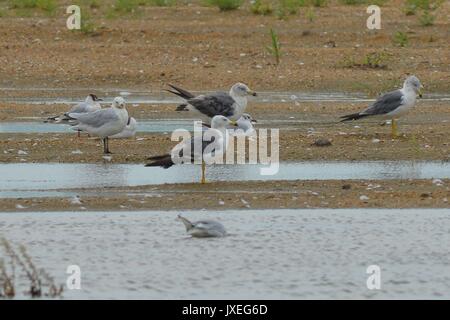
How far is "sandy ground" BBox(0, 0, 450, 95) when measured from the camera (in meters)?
21.6

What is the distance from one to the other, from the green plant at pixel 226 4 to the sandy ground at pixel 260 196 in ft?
51.4

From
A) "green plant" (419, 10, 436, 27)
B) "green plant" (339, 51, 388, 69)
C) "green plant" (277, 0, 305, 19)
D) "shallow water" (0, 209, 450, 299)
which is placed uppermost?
"green plant" (277, 0, 305, 19)

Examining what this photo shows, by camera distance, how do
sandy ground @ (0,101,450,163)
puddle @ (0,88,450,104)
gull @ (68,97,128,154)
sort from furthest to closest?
puddle @ (0,88,450,104) → gull @ (68,97,128,154) → sandy ground @ (0,101,450,163)

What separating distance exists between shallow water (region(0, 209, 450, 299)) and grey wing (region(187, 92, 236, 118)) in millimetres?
4147

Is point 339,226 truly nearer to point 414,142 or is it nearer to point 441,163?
point 441,163

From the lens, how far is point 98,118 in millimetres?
15047

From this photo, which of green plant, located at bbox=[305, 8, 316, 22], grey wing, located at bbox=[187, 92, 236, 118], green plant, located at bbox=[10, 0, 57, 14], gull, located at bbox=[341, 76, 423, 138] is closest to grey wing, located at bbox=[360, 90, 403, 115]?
gull, located at bbox=[341, 76, 423, 138]

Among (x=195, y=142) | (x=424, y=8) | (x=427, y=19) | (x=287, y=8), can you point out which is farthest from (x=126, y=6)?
(x=195, y=142)

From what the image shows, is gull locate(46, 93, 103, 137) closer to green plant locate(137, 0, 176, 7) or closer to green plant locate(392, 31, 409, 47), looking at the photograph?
green plant locate(392, 31, 409, 47)

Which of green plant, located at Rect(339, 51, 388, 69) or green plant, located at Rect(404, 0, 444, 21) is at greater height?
green plant, located at Rect(404, 0, 444, 21)

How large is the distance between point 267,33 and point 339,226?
566 inches

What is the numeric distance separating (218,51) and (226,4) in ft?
16.4

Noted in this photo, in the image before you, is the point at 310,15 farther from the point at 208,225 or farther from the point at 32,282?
the point at 32,282

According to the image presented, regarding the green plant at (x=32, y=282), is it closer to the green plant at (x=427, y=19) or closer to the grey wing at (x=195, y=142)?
the grey wing at (x=195, y=142)
